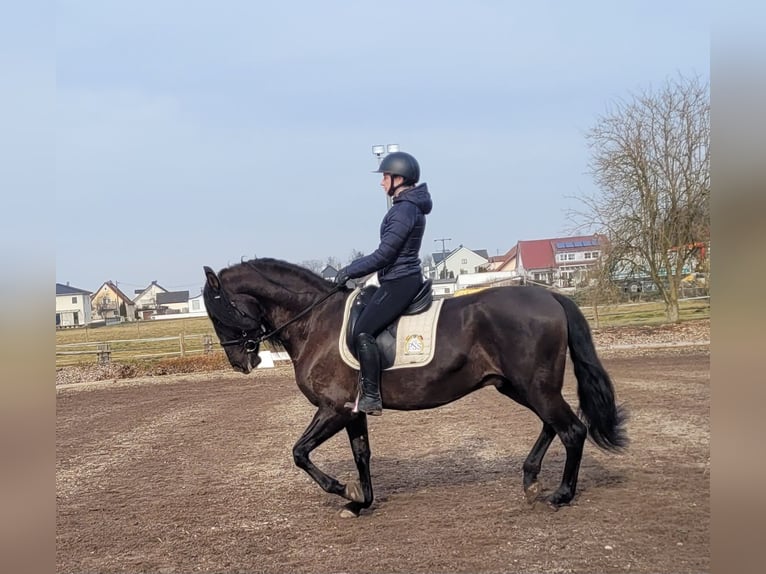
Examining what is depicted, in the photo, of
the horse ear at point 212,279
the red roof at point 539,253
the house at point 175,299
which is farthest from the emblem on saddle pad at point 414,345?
the house at point 175,299

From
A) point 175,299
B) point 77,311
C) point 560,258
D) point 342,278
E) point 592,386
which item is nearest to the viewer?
point 592,386

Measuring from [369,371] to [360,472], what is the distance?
128cm

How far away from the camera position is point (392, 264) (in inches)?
226

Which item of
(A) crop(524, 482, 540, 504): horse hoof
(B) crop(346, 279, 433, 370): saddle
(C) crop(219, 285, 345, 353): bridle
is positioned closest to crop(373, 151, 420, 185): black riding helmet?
(B) crop(346, 279, 433, 370): saddle

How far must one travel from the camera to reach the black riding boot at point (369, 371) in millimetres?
5594

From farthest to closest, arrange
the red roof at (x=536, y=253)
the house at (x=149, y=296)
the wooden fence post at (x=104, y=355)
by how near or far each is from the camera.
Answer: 1. the house at (x=149, y=296)
2. the red roof at (x=536, y=253)
3. the wooden fence post at (x=104, y=355)

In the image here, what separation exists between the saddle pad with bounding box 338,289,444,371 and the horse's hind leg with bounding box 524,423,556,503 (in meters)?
1.57

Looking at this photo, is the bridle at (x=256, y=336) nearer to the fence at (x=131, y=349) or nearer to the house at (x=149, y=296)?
the fence at (x=131, y=349)

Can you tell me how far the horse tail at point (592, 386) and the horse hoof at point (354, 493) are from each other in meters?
2.44

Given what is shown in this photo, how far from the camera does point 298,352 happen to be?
244 inches

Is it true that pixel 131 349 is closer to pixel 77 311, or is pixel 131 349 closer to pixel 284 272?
pixel 77 311

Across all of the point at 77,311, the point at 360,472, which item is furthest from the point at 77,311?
the point at 360,472
